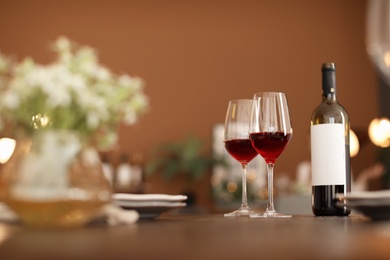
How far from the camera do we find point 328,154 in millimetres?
1678

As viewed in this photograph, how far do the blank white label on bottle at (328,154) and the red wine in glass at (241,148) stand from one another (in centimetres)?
20

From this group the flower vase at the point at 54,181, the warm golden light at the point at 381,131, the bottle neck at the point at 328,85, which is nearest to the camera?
the flower vase at the point at 54,181

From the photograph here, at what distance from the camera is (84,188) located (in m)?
0.98

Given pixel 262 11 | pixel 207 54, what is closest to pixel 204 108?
pixel 207 54

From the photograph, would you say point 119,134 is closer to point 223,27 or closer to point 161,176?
point 161,176

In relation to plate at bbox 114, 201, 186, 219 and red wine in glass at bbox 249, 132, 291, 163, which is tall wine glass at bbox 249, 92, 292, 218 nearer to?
red wine in glass at bbox 249, 132, 291, 163

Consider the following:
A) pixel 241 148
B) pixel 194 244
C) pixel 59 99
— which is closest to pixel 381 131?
pixel 241 148

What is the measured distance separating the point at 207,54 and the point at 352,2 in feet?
6.02

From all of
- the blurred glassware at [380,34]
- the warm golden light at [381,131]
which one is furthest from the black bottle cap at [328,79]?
the warm golden light at [381,131]

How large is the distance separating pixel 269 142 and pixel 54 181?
870 mm

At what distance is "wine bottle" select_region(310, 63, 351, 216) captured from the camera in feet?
5.47

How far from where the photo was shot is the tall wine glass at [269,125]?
171cm

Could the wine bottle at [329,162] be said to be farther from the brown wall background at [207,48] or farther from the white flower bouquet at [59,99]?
the brown wall background at [207,48]

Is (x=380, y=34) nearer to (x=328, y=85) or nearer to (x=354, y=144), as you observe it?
(x=328, y=85)
